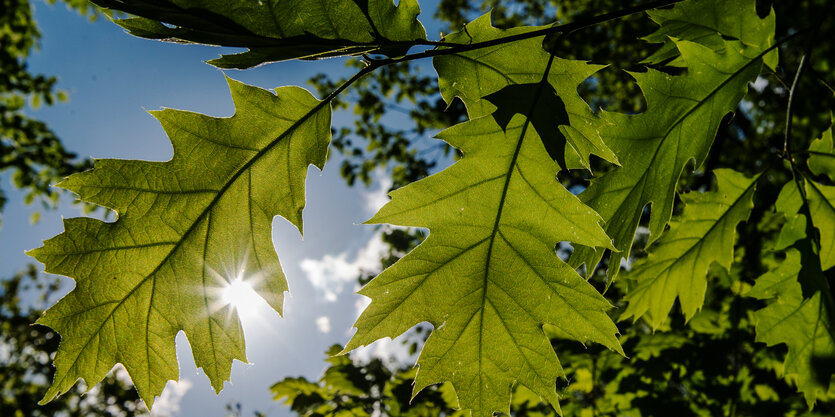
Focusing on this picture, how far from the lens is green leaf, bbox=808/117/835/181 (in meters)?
1.79

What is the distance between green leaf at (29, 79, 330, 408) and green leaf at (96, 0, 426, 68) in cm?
16

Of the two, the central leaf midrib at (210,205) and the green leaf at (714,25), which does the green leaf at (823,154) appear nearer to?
the green leaf at (714,25)

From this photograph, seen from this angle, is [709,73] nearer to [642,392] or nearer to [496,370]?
[496,370]

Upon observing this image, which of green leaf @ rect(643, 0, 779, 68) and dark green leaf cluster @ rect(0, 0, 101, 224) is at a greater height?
dark green leaf cluster @ rect(0, 0, 101, 224)

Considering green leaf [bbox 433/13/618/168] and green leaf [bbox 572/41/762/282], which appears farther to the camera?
green leaf [bbox 572/41/762/282]

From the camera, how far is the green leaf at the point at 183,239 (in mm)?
1069

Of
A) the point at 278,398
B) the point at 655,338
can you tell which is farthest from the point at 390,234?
the point at 655,338

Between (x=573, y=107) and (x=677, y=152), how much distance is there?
1.65 feet

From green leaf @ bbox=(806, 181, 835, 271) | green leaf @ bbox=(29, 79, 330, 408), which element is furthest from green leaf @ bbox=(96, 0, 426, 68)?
green leaf @ bbox=(806, 181, 835, 271)

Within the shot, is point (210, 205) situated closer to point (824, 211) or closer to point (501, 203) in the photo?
point (501, 203)

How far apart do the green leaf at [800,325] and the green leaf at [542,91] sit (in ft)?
4.06

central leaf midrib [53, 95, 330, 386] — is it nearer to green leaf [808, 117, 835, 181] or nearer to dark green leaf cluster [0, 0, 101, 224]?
green leaf [808, 117, 835, 181]

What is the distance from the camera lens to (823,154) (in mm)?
1828

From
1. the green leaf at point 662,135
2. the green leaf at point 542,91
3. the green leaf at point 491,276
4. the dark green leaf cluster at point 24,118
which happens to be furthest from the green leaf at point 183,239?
the dark green leaf cluster at point 24,118
